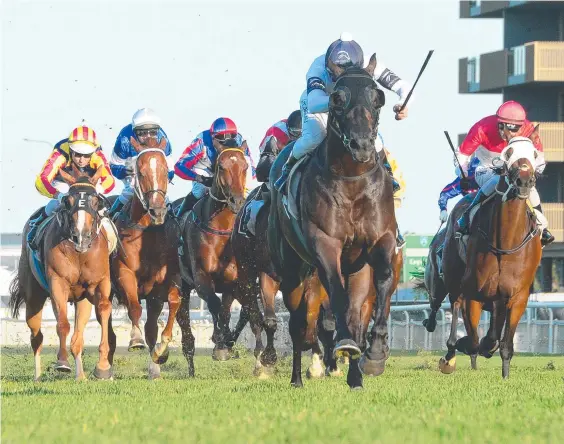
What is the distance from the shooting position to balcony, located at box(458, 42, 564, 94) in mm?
41438

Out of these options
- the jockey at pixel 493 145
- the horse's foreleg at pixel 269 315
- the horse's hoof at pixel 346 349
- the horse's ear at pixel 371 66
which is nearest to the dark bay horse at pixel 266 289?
the horse's foreleg at pixel 269 315

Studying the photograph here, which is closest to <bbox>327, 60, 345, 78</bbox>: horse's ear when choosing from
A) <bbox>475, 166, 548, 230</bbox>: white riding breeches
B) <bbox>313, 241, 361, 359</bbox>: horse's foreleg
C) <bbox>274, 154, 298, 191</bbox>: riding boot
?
<bbox>274, 154, 298, 191</bbox>: riding boot

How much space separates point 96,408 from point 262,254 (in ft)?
18.1

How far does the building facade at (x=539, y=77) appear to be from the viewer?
136 ft

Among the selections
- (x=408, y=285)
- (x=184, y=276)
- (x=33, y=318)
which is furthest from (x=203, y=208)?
(x=408, y=285)

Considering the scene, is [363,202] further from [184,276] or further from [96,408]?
[184,276]

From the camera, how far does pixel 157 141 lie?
14266 mm

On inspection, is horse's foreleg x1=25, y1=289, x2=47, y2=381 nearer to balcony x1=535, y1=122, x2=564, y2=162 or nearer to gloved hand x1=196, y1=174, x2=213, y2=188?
gloved hand x1=196, y1=174, x2=213, y2=188

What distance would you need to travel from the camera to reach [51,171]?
527 inches

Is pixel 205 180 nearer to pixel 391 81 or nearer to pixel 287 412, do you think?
pixel 391 81

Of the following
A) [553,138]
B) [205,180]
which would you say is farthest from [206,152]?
[553,138]

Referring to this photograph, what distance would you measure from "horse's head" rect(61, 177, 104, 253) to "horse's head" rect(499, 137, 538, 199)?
11.9ft

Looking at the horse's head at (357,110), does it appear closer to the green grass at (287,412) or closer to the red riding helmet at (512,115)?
the green grass at (287,412)

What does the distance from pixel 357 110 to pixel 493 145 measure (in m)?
4.69
